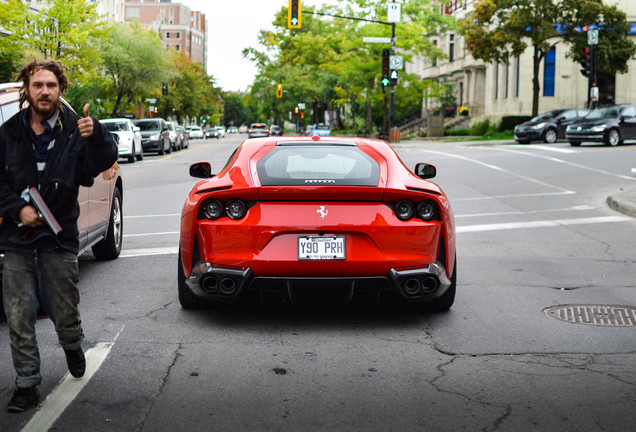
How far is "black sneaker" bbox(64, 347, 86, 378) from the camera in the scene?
4.88m

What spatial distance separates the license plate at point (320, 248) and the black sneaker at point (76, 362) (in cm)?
173

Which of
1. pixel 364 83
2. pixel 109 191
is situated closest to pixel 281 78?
pixel 364 83

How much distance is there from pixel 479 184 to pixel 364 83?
3742 cm

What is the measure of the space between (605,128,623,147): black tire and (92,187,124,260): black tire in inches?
1063

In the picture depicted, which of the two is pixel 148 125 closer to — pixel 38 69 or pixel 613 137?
pixel 613 137

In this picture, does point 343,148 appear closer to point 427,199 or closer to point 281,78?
point 427,199

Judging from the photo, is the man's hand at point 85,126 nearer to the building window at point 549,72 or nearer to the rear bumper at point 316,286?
the rear bumper at point 316,286

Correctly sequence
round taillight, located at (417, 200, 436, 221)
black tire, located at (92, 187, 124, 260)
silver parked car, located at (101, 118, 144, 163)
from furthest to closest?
silver parked car, located at (101, 118, 144, 163) → black tire, located at (92, 187, 124, 260) → round taillight, located at (417, 200, 436, 221)

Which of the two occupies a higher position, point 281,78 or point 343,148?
point 281,78

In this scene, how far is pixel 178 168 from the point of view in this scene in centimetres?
2717

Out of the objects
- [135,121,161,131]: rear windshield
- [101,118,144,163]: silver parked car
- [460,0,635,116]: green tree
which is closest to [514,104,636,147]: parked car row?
[460,0,635,116]: green tree

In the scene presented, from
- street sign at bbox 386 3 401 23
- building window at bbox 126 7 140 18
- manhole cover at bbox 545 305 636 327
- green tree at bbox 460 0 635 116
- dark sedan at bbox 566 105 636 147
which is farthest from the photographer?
building window at bbox 126 7 140 18

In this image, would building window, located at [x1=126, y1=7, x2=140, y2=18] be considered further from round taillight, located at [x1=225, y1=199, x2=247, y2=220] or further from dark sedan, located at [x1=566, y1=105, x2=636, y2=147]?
round taillight, located at [x1=225, y1=199, x2=247, y2=220]

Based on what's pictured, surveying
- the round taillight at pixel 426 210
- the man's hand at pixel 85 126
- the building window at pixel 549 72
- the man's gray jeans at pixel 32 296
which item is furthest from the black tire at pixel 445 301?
the building window at pixel 549 72
